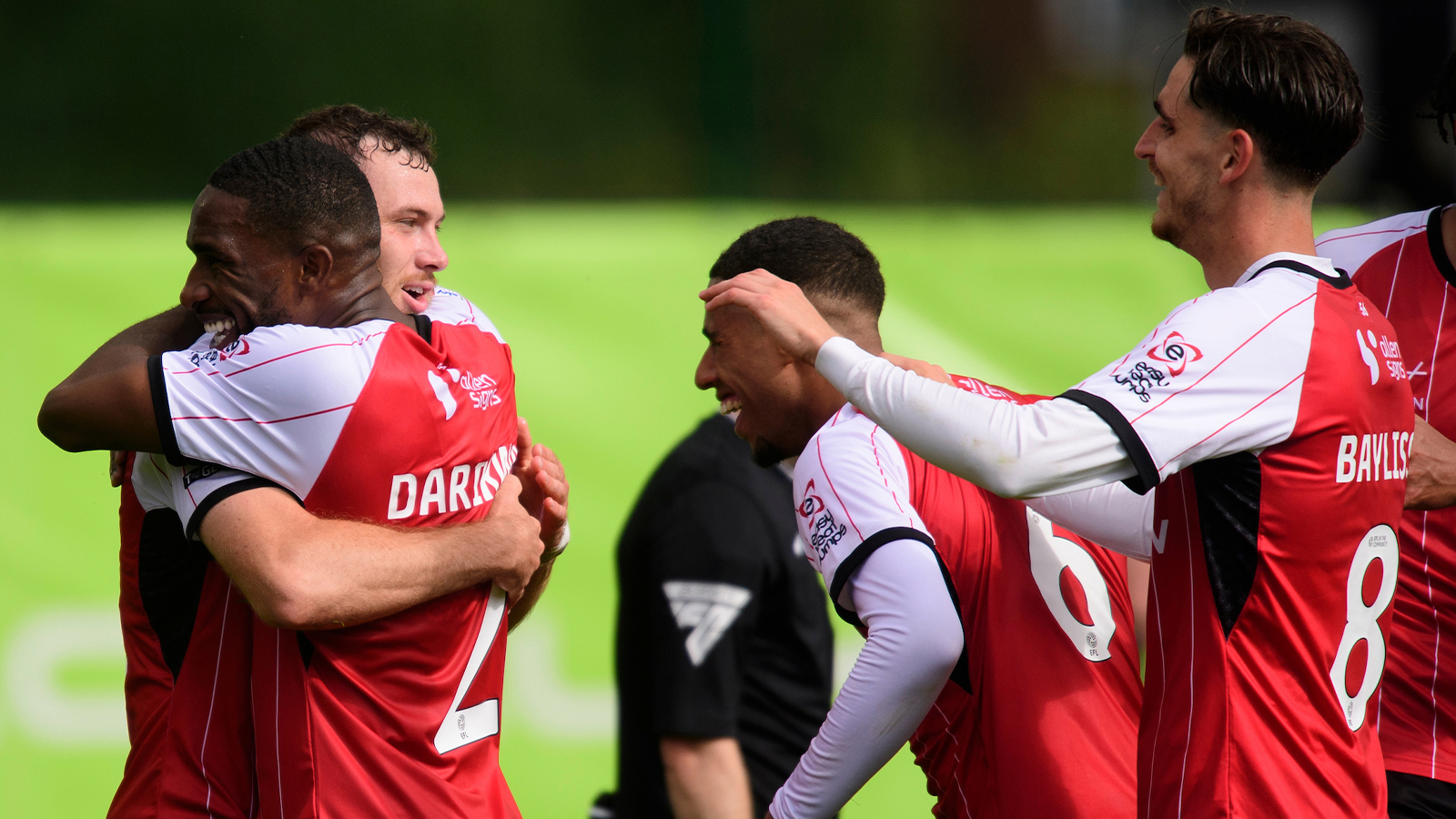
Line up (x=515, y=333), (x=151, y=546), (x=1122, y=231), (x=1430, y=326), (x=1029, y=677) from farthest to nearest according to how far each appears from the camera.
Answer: (x=1122, y=231) → (x=515, y=333) → (x=1430, y=326) → (x=1029, y=677) → (x=151, y=546)

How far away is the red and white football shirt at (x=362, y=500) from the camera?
2168 mm

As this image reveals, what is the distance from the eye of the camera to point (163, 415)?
2127 millimetres

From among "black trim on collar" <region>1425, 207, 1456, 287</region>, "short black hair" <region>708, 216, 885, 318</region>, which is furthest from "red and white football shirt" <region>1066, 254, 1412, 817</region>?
"short black hair" <region>708, 216, 885, 318</region>

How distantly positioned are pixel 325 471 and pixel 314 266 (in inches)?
14.7

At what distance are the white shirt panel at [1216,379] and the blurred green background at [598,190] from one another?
1266 mm

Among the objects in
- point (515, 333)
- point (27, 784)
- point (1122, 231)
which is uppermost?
point (1122, 231)

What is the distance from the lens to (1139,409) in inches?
84.7

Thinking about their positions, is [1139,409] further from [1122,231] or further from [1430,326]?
[1122,231]

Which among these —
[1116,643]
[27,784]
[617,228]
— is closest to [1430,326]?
[1116,643]

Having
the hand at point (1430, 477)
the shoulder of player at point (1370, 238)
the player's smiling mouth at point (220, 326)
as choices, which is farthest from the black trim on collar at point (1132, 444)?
the player's smiling mouth at point (220, 326)

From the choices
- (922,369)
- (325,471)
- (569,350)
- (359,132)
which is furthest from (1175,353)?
(569,350)

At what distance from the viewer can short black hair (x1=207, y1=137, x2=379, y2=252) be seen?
2266mm

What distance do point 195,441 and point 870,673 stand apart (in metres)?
1.25

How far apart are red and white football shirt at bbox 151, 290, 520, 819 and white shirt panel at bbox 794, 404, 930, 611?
2.08 feet
